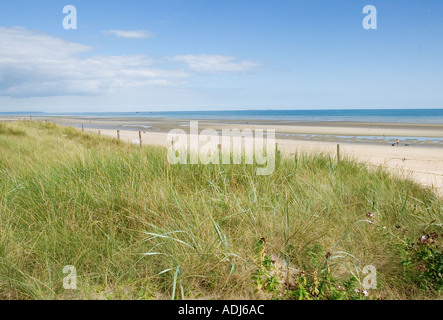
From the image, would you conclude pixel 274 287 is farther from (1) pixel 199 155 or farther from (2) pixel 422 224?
(1) pixel 199 155

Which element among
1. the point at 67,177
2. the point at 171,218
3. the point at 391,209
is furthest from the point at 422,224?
the point at 67,177

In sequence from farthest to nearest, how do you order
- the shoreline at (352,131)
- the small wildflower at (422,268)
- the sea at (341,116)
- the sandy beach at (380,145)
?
1. the sea at (341,116)
2. the shoreline at (352,131)
3. the sandy beach at (380,145)
4. the small wildflower at (422,268)

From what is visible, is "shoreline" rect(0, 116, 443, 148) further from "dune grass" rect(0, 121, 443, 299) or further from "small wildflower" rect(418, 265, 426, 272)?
"small wildflower" rect(418, 265, 426, 272)

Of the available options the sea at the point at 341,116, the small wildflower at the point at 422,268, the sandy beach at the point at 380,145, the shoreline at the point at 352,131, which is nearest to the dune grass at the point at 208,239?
the small wildflower at the point at 422,268

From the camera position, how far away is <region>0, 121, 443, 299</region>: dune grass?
2.79 meters

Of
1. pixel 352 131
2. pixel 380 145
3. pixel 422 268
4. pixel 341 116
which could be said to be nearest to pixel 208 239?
pixel 422 268

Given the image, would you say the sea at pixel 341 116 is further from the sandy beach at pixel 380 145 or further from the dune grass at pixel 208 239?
the dune grass at pixel 208 239

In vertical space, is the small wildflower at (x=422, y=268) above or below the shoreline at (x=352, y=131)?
below

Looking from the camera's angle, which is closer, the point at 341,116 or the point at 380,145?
the point at 380,145

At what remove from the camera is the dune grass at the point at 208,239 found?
279 centimetres

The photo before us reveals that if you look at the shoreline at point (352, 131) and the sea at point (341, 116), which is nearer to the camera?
the shoreline at point (352, 131)

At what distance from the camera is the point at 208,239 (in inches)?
123

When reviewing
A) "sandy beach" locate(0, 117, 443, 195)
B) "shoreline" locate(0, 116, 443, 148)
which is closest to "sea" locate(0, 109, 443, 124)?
"shoreline" locate(0, 116, 443, 148)

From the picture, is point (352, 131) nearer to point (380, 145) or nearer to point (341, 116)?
point (380, 145)
